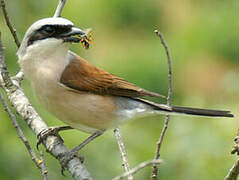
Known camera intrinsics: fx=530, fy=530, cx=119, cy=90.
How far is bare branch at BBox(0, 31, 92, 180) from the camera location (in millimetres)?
3230

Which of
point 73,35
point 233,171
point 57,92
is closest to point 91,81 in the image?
point 57,92

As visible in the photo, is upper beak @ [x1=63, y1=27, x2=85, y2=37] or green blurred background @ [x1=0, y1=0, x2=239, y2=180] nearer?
upper beak @ [x1=63, y1=27, x2=85, y2=37]

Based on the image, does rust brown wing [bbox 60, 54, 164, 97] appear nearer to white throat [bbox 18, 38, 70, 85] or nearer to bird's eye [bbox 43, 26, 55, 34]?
white throat [bbox 18, 38, 70, 85]

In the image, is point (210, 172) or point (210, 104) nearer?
point (210, 172)

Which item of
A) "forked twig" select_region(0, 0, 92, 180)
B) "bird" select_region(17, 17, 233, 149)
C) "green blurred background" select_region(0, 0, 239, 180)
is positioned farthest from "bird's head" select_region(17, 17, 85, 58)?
"green blurred background" select_region(0, 0, 239, 180)

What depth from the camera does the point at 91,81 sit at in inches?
141

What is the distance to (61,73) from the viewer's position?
3439 millimetres

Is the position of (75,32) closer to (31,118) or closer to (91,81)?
(91,81)

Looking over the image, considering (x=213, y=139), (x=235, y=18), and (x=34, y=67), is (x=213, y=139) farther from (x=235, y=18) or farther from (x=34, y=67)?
(x=235, y=18)

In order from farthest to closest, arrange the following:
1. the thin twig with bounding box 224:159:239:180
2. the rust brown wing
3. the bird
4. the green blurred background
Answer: the green blurred background → the rust brown wing → the bird → the thin twig with bounding box 224:159:239:180

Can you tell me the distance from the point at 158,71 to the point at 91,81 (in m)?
2.97

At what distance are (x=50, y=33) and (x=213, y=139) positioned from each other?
63.6 inches

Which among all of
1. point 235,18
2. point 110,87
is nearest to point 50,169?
point 110,87

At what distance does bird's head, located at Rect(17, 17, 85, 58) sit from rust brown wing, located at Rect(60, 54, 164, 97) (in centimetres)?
21
